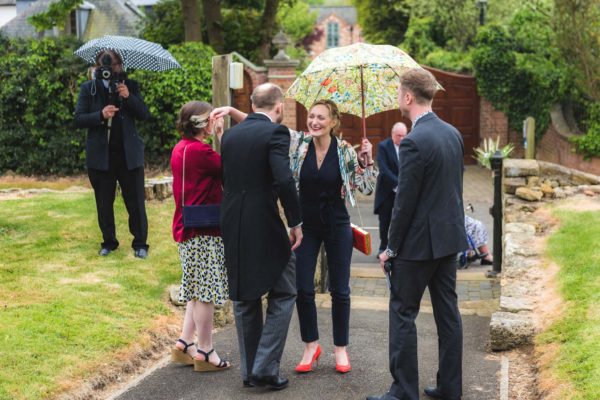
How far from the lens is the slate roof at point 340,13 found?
86.8 metres

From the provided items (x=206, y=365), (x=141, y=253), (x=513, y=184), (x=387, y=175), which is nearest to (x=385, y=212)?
(x=387, y=175)

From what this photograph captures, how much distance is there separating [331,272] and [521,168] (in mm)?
8130

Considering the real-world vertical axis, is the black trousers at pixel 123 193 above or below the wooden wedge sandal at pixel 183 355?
above

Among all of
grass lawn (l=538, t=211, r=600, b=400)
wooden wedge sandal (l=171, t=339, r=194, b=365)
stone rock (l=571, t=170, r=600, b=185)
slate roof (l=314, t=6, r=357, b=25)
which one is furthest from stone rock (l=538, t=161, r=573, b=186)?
slate roof (l=314, t=6, r=357, b=25)

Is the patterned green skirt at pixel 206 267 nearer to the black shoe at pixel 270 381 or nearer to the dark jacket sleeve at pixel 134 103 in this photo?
the black shoe at pixel 270 381

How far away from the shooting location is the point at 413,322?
484 cm

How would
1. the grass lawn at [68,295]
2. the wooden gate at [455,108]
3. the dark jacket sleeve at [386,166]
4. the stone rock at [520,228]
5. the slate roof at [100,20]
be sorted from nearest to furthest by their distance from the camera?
the grass lawn at [68,295] → the dark jacket sleeve at [386,166] → the stone rock at [520,228] → the wooden gate at [455,108] → the slate roof at [100,20]

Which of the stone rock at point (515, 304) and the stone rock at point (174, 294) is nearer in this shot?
the stone rock at point (515, 304)

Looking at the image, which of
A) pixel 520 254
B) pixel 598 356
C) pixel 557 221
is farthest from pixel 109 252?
pixel 557 221

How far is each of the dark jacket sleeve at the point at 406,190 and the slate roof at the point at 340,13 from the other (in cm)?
8354

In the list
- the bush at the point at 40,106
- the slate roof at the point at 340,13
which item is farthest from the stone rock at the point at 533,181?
the slate roof at the point at 340,13

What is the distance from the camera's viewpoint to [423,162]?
15.2ft

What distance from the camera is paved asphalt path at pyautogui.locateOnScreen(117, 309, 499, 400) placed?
5.24 m

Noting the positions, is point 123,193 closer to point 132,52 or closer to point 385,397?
point 132,52
